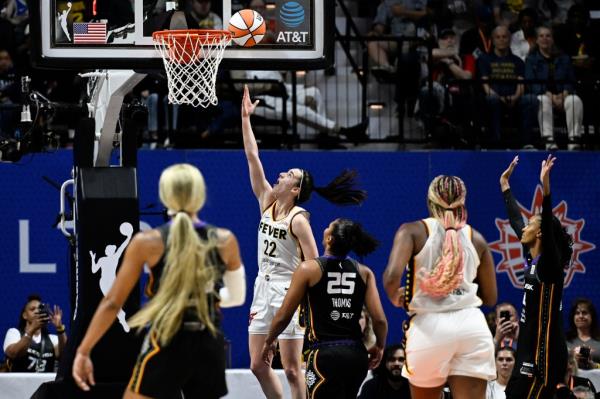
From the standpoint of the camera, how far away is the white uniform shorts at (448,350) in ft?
26.9

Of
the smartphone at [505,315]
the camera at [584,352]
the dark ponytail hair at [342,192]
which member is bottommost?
the camera at [584,352]

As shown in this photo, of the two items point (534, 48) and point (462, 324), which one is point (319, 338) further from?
point (534, 48)

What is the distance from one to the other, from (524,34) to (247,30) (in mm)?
7048

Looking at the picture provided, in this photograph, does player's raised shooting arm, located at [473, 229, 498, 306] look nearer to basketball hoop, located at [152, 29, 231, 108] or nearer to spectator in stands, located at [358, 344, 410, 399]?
basketball hoop, located at [152, 29, 231, 108]

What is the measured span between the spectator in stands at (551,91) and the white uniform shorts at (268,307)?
5.17 metres

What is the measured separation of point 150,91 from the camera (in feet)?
48.5

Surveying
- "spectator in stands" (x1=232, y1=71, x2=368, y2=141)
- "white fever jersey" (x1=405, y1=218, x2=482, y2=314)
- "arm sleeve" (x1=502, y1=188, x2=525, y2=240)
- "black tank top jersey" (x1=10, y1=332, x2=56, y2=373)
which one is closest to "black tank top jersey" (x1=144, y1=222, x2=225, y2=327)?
"white fever jersey" (x1=405, y1=218, x2=482, y2=314)

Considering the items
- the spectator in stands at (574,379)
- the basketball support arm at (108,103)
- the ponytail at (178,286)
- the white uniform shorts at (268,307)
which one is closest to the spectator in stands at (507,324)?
the spectator in stands at (574,379)

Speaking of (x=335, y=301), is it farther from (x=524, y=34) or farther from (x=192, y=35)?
(x=524, y=34)

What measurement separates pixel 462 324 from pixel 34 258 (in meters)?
6.98

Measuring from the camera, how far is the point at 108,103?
10141 millimetres

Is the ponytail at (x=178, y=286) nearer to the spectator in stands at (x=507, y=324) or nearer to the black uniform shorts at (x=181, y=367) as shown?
the black uniform shorts at (x=181, y=367)

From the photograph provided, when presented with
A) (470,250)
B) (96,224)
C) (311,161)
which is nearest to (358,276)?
(470,250)

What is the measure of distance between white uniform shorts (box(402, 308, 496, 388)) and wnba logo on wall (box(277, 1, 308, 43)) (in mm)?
2969
